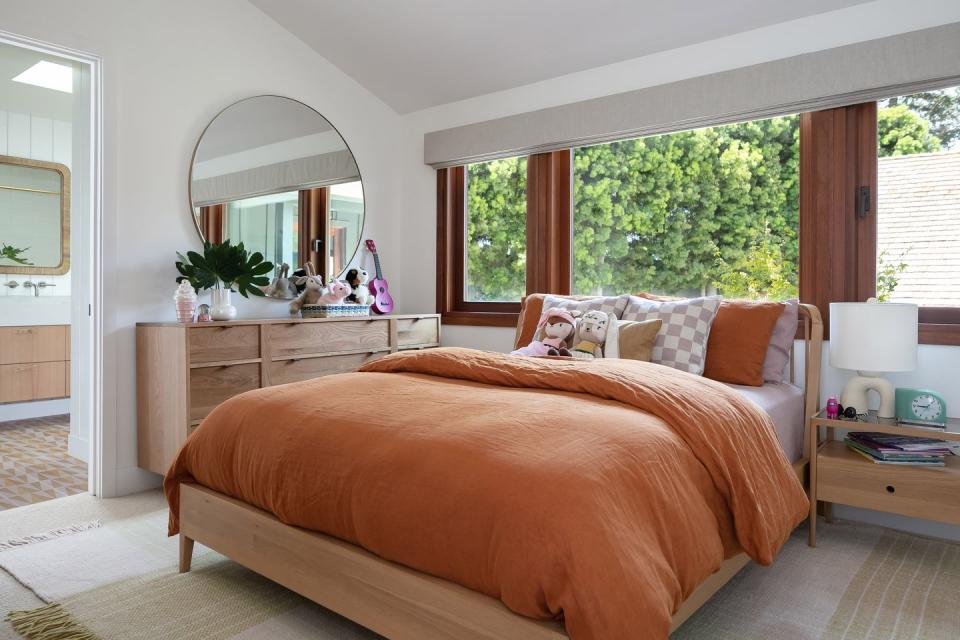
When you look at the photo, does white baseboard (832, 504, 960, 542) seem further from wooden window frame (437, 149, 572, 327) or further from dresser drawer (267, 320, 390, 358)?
dresser drawer (267, 320, 390, 358)

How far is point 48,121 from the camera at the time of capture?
5043 millimetres

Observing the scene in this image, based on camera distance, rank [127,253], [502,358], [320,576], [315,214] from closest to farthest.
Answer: [320,576] → [502,358] → [127,253] → [315,214]

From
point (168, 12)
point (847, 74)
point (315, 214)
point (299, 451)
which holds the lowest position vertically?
point (299, 451)

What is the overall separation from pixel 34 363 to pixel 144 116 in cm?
276

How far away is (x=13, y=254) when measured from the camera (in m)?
4.87

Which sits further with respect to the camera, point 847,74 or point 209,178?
point 209,178

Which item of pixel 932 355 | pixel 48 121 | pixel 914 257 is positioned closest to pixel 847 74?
pixel 914 257

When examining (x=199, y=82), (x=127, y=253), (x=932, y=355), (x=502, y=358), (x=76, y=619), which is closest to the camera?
(x=76, y=619)

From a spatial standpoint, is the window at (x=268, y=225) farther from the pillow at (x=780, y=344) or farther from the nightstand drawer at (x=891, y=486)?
the nightstand drawer at (x=891, y=486)

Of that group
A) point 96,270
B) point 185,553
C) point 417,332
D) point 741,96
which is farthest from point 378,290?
point 741,96

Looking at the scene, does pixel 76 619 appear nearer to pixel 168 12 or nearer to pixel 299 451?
pixel 299 451

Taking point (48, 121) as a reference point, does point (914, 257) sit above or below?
below

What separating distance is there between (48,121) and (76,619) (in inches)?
182

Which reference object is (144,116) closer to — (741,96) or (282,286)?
(282,286)
